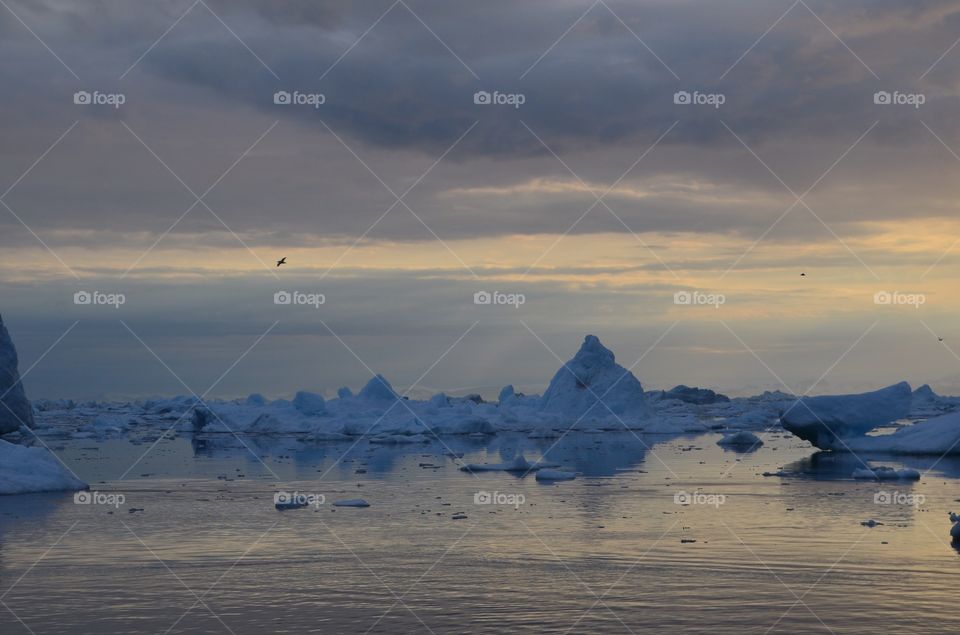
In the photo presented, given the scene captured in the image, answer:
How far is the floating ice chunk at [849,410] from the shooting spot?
5512 centimetres

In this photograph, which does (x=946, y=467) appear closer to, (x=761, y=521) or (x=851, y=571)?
(x=761, y=521)

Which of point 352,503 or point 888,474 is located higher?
point 888,474

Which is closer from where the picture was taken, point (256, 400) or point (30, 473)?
point (30, 473)

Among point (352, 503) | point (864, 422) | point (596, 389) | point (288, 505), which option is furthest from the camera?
point (596, 389)

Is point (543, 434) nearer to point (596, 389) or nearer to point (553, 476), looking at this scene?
point (596, 389)

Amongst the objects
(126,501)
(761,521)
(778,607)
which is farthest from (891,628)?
(126,501)

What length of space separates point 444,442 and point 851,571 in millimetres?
49862

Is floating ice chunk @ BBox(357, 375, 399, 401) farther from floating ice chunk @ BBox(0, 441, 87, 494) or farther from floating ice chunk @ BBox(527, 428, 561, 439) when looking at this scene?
floating ice chunk @ BBox(0, 441, 87, 494)

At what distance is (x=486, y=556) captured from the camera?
873 inches

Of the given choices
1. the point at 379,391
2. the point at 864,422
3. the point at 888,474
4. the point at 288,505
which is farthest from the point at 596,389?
the point at 288,505

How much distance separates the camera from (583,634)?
15.6 meters

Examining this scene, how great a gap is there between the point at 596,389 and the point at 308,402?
2427cm

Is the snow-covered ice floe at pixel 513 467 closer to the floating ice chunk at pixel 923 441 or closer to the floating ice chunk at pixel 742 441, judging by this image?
the floating ice chunk at pixel 923 441

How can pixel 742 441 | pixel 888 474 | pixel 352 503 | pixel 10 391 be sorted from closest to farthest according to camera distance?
pixel 352 503 < pixel 888 474 < pixel 742 441 < pixel 10 391
